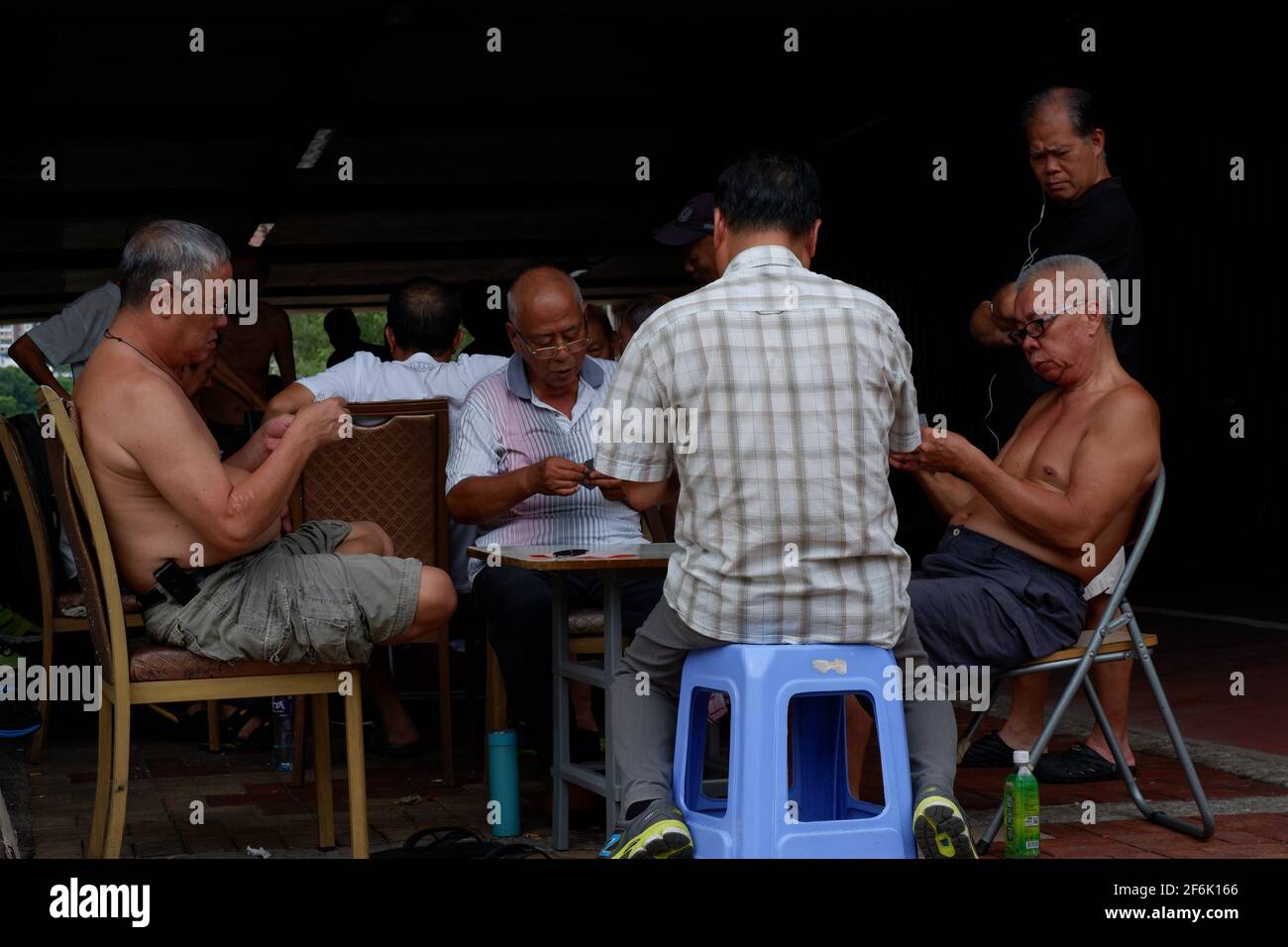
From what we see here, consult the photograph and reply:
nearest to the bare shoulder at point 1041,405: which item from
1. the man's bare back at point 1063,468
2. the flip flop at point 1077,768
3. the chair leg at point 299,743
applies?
the man's bare back at point 1063,468

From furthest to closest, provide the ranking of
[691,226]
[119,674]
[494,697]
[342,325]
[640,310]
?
1. [342,325]
2. [640,310]
3. [691,226]
4. [494,697]
5. [119,674]

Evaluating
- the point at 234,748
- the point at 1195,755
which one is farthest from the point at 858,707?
the point at 234,748

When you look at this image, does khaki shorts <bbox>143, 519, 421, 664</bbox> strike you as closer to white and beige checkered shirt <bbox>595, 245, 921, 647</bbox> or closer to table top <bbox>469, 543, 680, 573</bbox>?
table top <bbox>469, 543, 680, 573</bbox>

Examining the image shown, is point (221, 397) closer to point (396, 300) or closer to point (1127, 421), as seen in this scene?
point (396, 300)

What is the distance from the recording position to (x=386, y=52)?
31.7 ft

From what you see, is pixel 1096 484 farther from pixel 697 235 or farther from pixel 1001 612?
pixel 697 235

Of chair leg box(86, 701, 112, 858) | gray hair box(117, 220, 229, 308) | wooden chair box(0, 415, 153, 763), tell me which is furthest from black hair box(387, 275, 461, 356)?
chair leg box(86, 701, 112, 858)

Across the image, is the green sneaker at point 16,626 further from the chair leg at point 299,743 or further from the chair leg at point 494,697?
the chair leg at point 494,697

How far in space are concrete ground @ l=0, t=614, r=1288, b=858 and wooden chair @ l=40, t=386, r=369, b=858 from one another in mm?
506

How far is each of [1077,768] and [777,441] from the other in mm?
2131

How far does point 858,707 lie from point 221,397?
13.1 feet

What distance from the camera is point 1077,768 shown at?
4379mm


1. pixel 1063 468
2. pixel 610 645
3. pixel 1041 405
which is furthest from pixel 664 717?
pixel 1041 405
